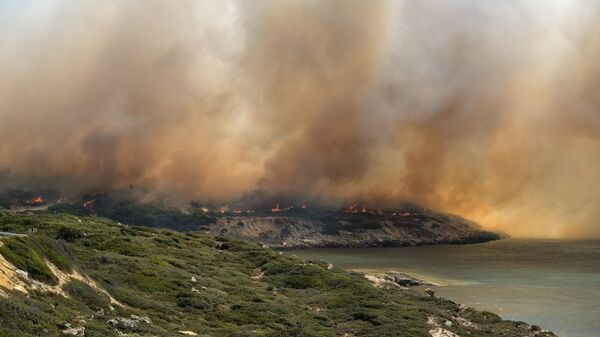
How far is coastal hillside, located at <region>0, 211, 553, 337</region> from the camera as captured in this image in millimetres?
57750

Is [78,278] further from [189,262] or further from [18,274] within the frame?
[189,262]

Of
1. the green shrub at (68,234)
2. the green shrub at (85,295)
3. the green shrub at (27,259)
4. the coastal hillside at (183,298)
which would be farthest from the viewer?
the green shrub at (68,234)

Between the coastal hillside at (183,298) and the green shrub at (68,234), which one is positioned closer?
the coastal hillside at (183,298)

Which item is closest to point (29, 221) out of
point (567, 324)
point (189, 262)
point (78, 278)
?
point (189, 262)

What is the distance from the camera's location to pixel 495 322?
12525 centimetres

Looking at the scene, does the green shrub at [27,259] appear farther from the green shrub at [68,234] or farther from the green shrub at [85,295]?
the green shrub at [68,234]

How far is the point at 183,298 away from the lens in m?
94.8

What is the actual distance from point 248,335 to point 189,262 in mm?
81081

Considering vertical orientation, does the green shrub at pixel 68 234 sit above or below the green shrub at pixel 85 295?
above

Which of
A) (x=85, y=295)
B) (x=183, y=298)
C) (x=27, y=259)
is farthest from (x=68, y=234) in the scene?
(x=27, y=259)

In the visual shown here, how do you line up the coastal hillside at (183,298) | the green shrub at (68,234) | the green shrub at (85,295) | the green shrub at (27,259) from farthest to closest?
the green shrub at (68,234)
the green shrub at (85,295)
the green shrub at (27,259)
the coastal hillside at (183,298)

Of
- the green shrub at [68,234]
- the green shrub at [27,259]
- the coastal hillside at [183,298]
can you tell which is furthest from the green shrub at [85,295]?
the green shrub at [68,234]

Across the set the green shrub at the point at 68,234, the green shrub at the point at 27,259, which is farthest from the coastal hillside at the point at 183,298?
the green shrub at the point at 68,234

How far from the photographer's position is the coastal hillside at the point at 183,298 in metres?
57.8
